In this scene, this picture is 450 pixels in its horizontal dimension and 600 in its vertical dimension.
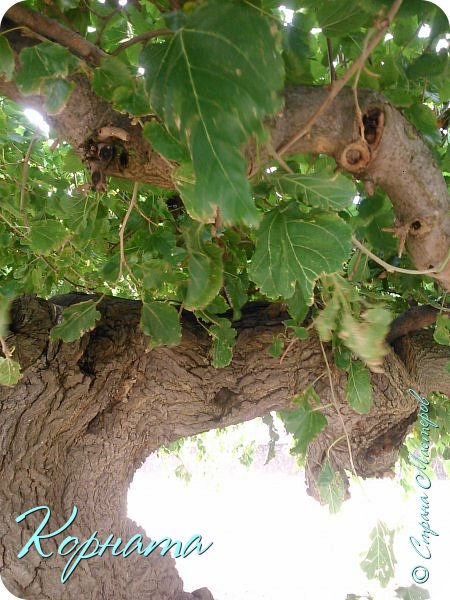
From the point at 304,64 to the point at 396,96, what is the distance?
6.1 inches

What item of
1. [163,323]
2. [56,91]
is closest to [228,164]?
[56,91]

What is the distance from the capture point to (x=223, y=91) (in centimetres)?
42

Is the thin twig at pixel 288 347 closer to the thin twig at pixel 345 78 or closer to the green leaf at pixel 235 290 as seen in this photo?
the green leaf at pixel 235 290

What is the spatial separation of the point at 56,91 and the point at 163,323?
0.51 meters

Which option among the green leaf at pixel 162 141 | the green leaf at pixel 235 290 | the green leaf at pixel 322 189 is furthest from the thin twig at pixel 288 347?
the green leaf at pixel 162 141

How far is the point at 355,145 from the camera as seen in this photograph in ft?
2.22

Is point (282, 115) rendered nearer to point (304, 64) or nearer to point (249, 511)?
point (304, 64)

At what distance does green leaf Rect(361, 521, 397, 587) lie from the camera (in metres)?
1.31

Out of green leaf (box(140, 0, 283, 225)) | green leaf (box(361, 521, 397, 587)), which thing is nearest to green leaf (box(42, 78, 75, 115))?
green leaf (box(140, 0, 283, 225))

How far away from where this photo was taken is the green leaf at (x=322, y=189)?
26.8 inches

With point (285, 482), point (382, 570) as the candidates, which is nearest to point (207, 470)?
point (285, 482)

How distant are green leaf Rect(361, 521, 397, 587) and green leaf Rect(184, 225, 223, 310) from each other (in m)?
0.83

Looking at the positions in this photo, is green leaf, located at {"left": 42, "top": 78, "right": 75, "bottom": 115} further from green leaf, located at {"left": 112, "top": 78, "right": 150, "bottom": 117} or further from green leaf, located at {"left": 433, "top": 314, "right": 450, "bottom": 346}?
green leaf, located at {"left": 433, "top": 314, "right": 450, "bottom": 346}

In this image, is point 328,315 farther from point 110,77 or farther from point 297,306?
point 110,77
